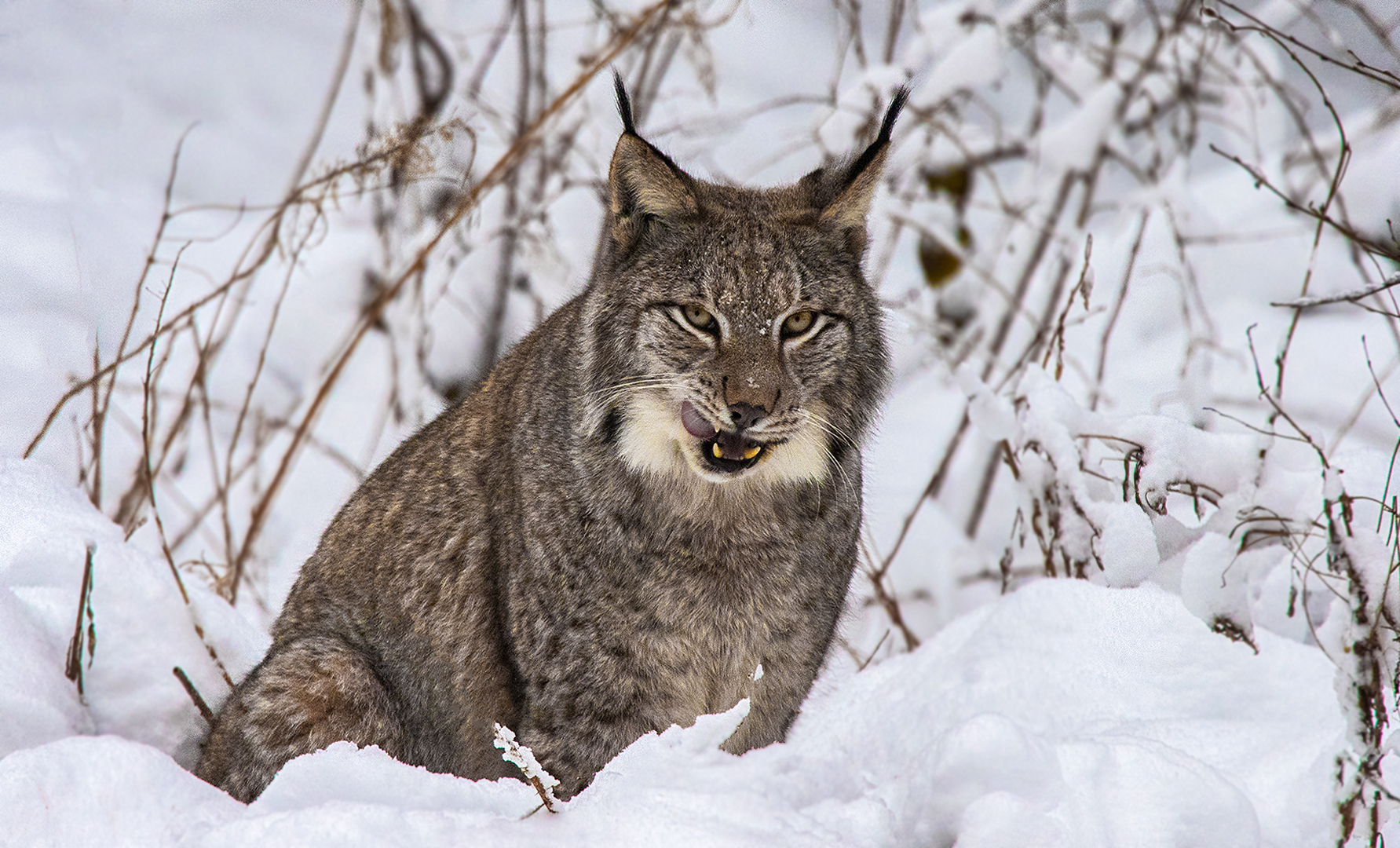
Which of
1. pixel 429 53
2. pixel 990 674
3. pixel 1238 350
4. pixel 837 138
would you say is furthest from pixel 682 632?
pixel 1238 350

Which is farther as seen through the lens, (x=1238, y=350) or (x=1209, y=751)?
(x=1238, y=350)

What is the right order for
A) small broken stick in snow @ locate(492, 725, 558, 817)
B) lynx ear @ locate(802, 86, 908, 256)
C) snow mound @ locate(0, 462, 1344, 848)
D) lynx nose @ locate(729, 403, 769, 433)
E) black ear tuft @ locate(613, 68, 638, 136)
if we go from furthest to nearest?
1. lynx ear @ locate(802, 86, 908, 256)
2. black ear tuft @ locate(613, 68, 638, 136)
3. lynx nose @ locate(729, 403, 769, 433)
4. snow mound @ locate(0, 462, 1344, 848)
5. small broken stick in snow @ locate(492, 725, 558, 817)

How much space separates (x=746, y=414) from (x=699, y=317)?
0.92ft

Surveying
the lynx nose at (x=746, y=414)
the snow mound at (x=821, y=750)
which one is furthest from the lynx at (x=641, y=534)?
the snow mound at (x=821, y=750)

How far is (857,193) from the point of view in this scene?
2736 millimetres

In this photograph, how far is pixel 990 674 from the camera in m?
2.80

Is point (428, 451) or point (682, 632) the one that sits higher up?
point (428, 451)

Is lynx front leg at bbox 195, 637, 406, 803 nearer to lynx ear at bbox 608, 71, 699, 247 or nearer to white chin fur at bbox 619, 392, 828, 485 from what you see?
white chin fur at bbox 619, 392, 828, 485

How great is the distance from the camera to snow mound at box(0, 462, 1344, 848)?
5.90 ft

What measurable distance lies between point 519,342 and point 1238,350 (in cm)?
410

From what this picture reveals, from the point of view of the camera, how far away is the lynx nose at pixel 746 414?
2.42m

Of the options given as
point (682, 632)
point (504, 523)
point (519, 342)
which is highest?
point (519, 342)

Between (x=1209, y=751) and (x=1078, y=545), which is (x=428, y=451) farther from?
(x=1209, y=751)

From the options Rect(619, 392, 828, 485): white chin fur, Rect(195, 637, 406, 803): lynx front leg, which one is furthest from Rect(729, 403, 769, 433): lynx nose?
Rect(195, 637, 406, 803): lynx front leg
